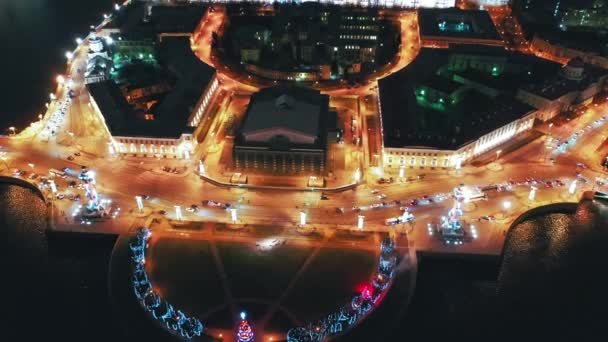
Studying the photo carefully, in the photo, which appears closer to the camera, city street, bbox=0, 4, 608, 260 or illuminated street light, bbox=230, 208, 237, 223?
illuminated street light, bbox=230, 208, 237, 223

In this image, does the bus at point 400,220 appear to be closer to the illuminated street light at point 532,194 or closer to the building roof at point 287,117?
the building roof at point 287,117

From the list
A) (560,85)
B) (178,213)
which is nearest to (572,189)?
(560,85)

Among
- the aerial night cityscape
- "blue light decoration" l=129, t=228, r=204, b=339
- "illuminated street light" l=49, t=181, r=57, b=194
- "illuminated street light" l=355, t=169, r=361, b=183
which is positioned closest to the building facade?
the aerial night cityscape

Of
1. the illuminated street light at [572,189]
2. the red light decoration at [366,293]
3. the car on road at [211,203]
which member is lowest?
the red light decoration at [366,293]

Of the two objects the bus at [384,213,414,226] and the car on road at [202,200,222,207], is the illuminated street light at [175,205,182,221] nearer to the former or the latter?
the car on road at [202,200,222,207]

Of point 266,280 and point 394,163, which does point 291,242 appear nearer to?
point 266,280

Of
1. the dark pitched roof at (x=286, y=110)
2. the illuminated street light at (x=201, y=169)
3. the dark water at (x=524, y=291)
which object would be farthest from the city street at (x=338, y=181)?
the dark pitched roof at (x=286, y=110)

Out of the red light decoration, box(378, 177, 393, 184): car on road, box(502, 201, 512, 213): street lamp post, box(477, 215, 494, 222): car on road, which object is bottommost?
the red light decoration
